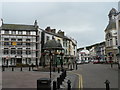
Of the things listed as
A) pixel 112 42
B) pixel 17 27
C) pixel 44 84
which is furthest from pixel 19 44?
pixel 44 84

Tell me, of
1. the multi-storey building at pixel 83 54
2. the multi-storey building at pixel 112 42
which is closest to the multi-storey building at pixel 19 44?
the multi-storey building at pixel 112 42

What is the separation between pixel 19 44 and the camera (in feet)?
173

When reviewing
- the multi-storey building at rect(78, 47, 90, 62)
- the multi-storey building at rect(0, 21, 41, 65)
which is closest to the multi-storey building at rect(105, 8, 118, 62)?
the multi-storey building at rect(0, 21, 41, 65)

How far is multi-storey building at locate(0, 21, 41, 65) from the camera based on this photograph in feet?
169

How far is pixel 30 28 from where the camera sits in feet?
179

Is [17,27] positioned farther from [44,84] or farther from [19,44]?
[44,84]

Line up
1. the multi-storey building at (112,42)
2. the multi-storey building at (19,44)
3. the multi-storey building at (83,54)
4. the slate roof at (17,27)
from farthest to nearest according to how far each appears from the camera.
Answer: the multi-storey building at (83,54)
the multi-storey building at (112,42)
the slate roof at (17,27)
the multi-storey building at (19,44)

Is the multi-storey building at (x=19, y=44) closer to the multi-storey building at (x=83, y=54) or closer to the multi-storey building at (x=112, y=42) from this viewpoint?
the multi-storey building at (x=112, y=42)

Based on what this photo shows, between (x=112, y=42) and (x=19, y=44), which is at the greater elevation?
(x=112, y=42)

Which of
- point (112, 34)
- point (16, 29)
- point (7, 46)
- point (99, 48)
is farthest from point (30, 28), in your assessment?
point (99, 48)

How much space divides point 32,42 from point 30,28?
4.85 m

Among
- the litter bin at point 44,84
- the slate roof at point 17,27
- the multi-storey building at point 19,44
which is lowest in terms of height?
the litter bin at point 44,84

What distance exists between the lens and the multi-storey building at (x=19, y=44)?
169ft

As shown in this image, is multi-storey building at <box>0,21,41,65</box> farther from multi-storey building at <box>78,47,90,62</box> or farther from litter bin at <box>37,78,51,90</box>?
multi-storey building at <box>78,47,90,62</box>
